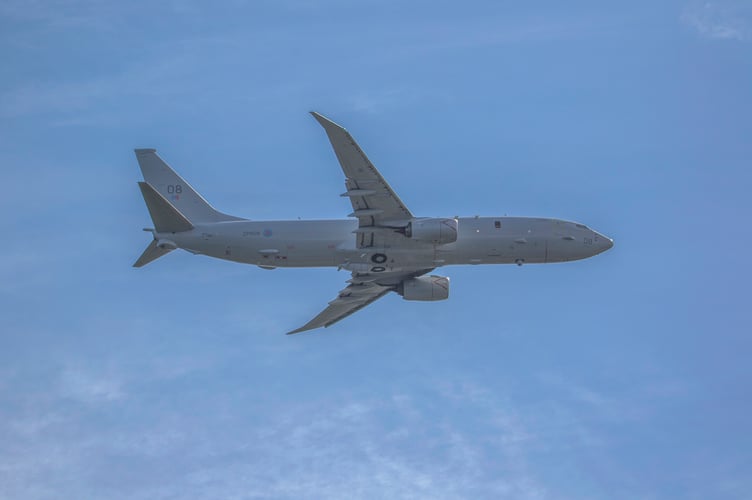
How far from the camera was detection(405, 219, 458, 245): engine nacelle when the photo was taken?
79.9 m

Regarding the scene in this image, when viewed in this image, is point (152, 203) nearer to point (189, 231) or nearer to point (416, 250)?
point (189, 231)

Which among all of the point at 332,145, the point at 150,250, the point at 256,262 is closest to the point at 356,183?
the point at 332,145

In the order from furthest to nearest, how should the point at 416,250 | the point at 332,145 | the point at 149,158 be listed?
1. the point at 149,158
2. the point at 416,250
3. the point at 332,145

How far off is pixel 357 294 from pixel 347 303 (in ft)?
4.21

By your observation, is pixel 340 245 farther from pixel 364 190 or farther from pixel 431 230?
pixel 431 230

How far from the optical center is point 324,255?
82.4 metres

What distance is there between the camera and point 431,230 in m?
79.9

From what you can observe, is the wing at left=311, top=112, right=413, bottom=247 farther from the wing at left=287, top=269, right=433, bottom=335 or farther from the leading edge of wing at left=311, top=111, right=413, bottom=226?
the wing at left=287, top=269, right=433, bottom=335

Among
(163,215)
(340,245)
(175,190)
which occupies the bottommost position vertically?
(340,245)

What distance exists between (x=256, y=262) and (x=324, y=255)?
4.99 meters

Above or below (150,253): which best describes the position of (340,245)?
above

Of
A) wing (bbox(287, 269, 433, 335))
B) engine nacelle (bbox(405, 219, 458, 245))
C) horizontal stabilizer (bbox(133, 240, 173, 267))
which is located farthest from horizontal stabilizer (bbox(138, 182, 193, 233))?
engine nacelle (bbox(405, 219, 458, 245))

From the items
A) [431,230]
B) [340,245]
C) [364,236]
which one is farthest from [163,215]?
[431,230]

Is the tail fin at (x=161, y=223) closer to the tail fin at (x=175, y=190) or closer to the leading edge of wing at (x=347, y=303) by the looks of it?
the tail fin at (x=175, y=190)
